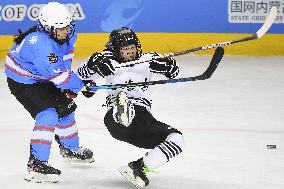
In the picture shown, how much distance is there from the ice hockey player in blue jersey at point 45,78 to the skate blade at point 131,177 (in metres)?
0.35

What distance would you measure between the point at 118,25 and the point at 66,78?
13.6 feet

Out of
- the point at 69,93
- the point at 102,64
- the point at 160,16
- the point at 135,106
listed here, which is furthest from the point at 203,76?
the point at 160,16

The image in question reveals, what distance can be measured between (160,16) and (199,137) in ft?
11.0

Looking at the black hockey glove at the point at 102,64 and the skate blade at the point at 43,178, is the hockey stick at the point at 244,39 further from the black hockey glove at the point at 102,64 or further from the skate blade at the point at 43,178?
the skate blade at the point at 43,178

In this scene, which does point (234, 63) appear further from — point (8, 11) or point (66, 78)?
point (66, 78)

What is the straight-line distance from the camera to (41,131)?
3.66 m

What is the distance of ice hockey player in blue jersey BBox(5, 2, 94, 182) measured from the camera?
3.64m

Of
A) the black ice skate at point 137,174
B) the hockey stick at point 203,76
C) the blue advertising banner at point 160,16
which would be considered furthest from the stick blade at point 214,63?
the blue advertising banner at point 160,16

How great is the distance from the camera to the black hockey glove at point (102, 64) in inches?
141

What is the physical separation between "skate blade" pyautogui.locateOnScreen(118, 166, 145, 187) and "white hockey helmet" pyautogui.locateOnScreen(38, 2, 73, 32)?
0.75 meters

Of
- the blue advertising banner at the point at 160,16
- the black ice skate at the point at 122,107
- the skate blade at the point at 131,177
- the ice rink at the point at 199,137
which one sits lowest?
the blue advertising banner at the point at 160,16

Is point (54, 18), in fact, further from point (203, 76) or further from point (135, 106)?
point (203, 76)

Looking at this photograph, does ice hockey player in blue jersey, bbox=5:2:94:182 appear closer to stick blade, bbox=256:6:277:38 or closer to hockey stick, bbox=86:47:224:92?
hockey stick, bbox=86:47:224:92

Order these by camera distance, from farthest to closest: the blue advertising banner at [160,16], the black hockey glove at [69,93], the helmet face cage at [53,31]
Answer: the blue advertising banner at [160,16]
the black hockey glove at [69,93]
the helmet face cage at [53,31]
